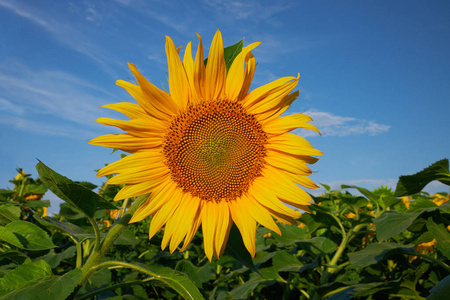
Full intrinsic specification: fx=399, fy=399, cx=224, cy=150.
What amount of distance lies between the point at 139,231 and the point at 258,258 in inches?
53.6

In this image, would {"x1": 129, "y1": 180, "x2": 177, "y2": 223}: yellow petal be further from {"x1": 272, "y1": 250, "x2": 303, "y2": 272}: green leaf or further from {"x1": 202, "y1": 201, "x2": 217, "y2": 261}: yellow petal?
{"x1": 272, "y1": 250, "x2": 303, "y2": 272}: green leaf

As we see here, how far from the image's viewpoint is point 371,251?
268 centimetres

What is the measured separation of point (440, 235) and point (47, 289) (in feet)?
7.69

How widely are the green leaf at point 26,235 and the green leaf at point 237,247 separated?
0.87m

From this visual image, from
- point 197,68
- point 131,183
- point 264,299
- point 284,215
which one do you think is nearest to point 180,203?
point 131,183

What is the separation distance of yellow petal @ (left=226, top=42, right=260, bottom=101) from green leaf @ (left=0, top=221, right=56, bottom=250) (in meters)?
1.16

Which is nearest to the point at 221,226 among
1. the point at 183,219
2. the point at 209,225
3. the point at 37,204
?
the point at 209,225

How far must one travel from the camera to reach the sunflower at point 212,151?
6.20 feet

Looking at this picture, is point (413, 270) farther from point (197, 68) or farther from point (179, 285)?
point (197, 68)

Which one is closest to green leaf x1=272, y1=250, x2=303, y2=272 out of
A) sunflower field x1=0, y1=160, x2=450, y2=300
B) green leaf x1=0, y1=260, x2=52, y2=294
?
sunflower field x1=0, y1=160, x2=450, y2=300

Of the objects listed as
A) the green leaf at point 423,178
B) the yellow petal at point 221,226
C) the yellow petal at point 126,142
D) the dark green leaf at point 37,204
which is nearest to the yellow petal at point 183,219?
the yellow petal at point 221,226

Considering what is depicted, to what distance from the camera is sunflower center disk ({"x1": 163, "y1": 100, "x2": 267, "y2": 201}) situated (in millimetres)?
2023

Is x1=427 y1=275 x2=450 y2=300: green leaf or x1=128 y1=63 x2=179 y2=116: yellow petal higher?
x1=128 y1=63 x2=179 y2=116: yellow petal

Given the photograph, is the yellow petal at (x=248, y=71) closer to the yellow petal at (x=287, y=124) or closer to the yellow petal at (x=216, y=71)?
the yellow petal at (x=216, y=71)
